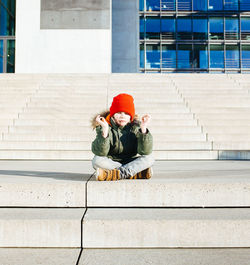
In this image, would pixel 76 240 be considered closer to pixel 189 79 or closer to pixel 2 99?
pixel 2 99

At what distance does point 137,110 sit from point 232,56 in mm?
18186

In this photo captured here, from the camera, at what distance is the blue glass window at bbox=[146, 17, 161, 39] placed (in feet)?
66.7

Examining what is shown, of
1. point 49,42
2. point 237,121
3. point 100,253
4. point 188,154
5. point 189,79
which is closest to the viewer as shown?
point 100,253

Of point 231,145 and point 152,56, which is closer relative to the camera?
point 231,145

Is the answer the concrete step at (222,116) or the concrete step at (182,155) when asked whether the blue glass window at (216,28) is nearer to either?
the concrete step at (222,116)

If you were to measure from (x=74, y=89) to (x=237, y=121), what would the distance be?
423cm

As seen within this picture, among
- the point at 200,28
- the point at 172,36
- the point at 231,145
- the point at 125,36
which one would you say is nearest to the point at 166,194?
the point at 231,145

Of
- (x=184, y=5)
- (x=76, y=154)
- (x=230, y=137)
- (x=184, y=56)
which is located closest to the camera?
(x=76, y=154)

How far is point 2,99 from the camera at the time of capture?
20.4 ft

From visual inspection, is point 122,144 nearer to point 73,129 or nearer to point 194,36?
point 73,129

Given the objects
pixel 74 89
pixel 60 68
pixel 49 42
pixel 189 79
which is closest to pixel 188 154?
pixel 74 89

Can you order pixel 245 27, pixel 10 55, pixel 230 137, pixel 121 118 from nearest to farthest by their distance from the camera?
pixel 121 118
pixel 230 137
pixel 10 55
pixel 245 27

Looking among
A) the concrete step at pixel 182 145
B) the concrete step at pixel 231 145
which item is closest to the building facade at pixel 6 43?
the concrete step at pixel 182 145

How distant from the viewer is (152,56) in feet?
66.5
